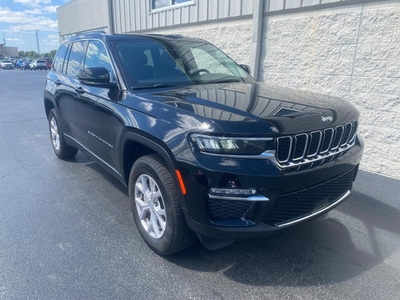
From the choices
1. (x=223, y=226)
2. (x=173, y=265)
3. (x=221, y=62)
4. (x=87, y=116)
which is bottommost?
(x=173, y=265)

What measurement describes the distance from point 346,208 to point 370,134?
170 cm

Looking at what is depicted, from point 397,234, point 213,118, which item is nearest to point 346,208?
point 397,234

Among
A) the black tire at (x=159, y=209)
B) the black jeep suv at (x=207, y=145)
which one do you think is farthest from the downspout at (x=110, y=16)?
the black tire at (x=159, y=209)

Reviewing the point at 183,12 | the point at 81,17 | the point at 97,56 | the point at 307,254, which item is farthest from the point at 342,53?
the point at 81,17

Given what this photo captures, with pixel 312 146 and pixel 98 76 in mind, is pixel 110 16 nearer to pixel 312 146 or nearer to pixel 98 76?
pixel 98 76

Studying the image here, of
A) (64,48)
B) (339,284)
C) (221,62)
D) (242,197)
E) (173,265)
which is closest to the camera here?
(242,197)

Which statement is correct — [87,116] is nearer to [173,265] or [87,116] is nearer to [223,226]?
[173,265]

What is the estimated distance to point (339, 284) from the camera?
254 centimetres

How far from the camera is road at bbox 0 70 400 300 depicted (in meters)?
2.48

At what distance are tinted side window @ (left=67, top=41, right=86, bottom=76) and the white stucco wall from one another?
3.49 m

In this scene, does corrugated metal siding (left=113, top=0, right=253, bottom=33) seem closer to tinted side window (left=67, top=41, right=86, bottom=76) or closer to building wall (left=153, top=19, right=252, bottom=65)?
building wall (left=153, top=19, right=252, bottom=65)

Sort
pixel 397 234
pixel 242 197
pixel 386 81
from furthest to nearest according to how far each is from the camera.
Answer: pixel 386 81, pixel 397 234, pixel 242 197

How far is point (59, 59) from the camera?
5.16 metres

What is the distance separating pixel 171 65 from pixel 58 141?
2835 mm
